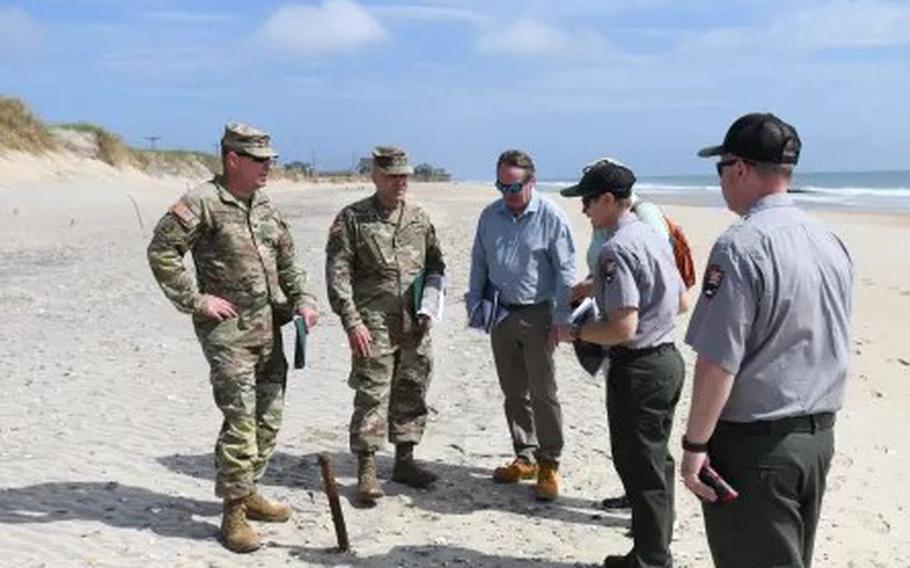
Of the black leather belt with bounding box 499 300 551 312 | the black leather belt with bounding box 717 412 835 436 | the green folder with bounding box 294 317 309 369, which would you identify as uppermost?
the black leather belt with bounding box 717 412 835 436

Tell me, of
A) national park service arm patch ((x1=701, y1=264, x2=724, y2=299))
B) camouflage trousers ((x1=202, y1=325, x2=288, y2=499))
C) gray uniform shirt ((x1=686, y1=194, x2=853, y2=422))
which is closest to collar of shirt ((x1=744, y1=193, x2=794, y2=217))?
gray uniform shirt ((x1=686, y1=194, x2=853, y2=422))

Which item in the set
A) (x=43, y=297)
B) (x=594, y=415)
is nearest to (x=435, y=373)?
(x=594, y=415)

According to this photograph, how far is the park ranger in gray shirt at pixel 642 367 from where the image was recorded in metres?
5.07

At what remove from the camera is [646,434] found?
512 cm

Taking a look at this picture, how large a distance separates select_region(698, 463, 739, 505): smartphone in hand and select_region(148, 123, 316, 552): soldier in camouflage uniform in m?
2.84

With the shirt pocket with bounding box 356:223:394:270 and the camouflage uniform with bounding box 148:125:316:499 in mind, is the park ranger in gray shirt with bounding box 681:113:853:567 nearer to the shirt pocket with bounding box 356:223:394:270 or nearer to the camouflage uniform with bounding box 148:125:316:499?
the camouflage uniform with bounding box 148:125:316:499

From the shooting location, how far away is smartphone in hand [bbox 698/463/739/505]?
11.6 ft

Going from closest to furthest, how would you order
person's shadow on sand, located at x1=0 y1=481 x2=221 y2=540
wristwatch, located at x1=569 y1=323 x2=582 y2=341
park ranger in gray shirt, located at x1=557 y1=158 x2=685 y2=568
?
park ranger in gray shirt, located at x1=557 y1=158 x2=685 y2=568
wristwatch, located at x1=569 y1=323 x2=582 y2=341
person's shadow on sand, located at x1=0 y1=481 x2=221 y2=540

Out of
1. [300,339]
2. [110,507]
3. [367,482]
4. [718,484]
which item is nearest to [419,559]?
[367,482]

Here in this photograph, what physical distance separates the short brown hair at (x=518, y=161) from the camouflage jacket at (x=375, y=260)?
2.26 feet

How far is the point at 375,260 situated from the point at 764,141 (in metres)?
3.43

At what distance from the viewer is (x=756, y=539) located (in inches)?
140

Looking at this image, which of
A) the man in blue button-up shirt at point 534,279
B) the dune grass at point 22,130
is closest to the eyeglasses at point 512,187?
the man in blue button-up shirt at point 534,279

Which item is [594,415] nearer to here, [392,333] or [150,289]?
[392,333]
